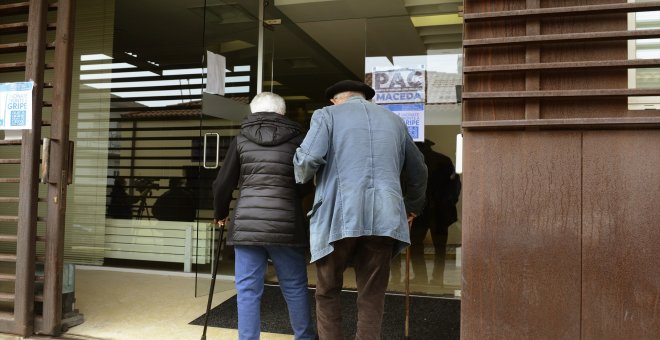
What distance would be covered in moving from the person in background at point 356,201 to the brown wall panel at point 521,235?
1.30ft

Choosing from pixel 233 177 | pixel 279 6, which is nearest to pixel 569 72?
pixel 233 177

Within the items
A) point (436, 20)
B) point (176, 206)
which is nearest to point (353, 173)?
point (436, 20)

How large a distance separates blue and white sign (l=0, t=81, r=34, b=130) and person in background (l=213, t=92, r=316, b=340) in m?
1.40

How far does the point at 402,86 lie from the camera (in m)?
4.79

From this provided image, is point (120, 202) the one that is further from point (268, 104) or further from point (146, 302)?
point (268, 104)

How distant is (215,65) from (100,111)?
1891 millimetres

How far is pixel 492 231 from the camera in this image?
229 centimetres

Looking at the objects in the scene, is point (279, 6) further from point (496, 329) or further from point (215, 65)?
point (496, 329)

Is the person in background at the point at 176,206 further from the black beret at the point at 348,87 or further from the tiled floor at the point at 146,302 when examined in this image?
the black beret at the point at 348,87

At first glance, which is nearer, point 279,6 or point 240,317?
point 240,317

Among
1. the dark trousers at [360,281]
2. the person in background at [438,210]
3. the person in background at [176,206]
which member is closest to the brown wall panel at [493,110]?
the dark trousers at [360,281]

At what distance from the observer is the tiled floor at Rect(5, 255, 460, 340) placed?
11.1ft

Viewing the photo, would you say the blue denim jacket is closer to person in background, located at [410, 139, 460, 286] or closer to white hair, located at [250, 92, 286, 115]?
white hair, located at [250, 92, 286, 115]

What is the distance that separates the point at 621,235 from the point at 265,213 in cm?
180
